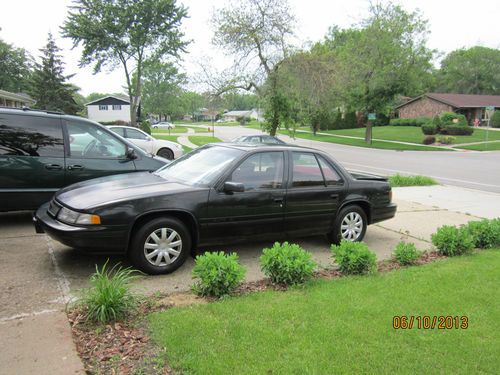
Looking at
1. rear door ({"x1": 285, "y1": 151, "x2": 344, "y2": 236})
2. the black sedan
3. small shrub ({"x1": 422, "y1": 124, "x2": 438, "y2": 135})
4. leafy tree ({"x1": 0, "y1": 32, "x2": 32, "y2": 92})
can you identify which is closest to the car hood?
the black sedan

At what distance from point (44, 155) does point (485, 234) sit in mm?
6631

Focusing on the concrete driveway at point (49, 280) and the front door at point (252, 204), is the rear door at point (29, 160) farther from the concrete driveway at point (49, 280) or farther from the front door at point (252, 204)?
the front door at point (252, 204)

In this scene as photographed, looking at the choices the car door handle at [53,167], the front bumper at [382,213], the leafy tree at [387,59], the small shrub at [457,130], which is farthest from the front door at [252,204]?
the small shrub at [457,130]

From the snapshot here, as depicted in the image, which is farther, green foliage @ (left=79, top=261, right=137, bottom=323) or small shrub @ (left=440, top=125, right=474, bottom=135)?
small shrub @ (left=440, top=125, right=474, bottom=135)

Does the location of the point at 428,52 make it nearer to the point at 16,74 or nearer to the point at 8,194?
the point at 8,194

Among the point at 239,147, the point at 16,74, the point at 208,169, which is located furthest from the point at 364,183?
the point at 16,74

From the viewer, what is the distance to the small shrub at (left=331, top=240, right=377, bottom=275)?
15.6 feet

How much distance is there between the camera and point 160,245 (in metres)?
4.55

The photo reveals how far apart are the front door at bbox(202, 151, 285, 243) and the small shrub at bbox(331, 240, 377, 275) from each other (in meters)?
0.94

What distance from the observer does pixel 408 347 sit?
3.17 metres

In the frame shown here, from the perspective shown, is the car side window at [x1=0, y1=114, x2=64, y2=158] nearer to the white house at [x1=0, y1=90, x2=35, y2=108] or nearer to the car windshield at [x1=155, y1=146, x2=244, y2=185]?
the car windshield at [x1=155, y1=146, x2=244, y2=185]

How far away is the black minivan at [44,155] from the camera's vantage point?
5.99 meters

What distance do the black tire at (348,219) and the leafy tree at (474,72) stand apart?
82.9m

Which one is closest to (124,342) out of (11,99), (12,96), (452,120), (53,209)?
(53,209)
